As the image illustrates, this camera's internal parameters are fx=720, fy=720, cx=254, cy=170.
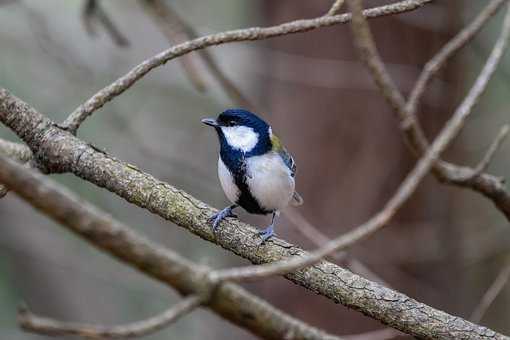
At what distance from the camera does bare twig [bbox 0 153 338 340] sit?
118cm

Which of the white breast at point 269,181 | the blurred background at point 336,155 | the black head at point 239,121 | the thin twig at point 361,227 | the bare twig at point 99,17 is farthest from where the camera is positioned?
the blurred background at point 336,155

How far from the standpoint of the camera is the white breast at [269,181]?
115 inches

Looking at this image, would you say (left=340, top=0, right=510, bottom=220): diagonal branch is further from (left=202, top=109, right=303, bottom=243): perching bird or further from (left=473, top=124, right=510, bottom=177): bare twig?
(left=202, top=109, right=303, bottom=243): perching bird

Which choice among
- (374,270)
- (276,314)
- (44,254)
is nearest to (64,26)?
(44,254)

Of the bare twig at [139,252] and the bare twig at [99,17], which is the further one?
the bare twig at [99,17]

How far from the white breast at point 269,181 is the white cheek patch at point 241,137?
0.25ft

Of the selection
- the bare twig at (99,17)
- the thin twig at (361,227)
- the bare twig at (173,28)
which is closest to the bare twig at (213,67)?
the bare twig at (173,28)

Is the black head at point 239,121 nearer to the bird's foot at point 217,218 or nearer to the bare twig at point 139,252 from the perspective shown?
the bird's foot at point 217,218

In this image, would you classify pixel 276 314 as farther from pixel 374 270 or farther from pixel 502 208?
pixel 374 270

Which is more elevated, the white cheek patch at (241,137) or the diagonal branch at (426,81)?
the white cheek patch at (241,137)

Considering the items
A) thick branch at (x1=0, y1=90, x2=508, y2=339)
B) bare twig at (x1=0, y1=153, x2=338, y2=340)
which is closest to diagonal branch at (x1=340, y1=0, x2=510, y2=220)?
thick branch at (x1=0, y1=90, x2=508, y2=339)

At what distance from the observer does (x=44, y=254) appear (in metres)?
5.88

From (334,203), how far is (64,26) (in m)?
3.24

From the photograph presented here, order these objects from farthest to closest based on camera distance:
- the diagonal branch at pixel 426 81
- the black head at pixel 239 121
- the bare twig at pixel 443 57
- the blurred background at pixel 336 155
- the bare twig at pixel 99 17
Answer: the blurred background at pixel 336 155 → the bare twig at pixel 99 17 → the black head at pixel 239 121 → the bare twig at pixel 443 57 → the diagonal branch at pixel 426 81
